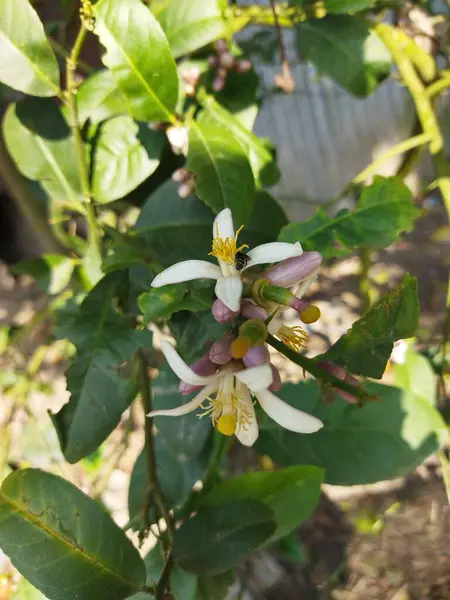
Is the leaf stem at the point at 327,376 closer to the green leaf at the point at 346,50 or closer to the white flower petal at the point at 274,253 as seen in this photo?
the white flower petal at the point at 274,253

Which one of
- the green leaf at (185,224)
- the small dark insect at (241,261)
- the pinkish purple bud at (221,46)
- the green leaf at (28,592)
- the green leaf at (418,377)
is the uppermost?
the pinkish purple bud at (221,46)

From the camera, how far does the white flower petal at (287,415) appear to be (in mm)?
424

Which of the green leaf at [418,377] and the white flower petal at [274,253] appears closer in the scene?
the white flower petal at [274,253]

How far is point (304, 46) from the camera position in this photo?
27.6 inches

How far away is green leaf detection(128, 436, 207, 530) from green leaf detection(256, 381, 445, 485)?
9 centimetres

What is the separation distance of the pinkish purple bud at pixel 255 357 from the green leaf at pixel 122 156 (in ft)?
1.10

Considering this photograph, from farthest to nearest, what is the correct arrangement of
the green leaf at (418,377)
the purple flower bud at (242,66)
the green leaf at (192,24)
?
the green leaf at (418,377)
the purple flower bud at (242,66)
the green leaf at (192,24)

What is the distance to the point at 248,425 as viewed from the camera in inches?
18.5

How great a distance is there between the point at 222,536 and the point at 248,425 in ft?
0.48

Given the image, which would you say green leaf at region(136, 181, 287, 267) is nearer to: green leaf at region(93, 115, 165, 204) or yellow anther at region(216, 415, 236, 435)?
green leaf at region(93, 115, 165, 204)

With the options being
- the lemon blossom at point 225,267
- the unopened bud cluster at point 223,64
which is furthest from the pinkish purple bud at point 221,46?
the lemon blossom at point 225,267

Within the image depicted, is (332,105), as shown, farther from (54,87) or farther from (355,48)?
(54,87)

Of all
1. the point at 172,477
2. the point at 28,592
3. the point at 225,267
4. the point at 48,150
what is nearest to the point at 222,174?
the point at 225,267

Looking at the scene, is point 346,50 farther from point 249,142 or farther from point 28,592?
point 28,592
